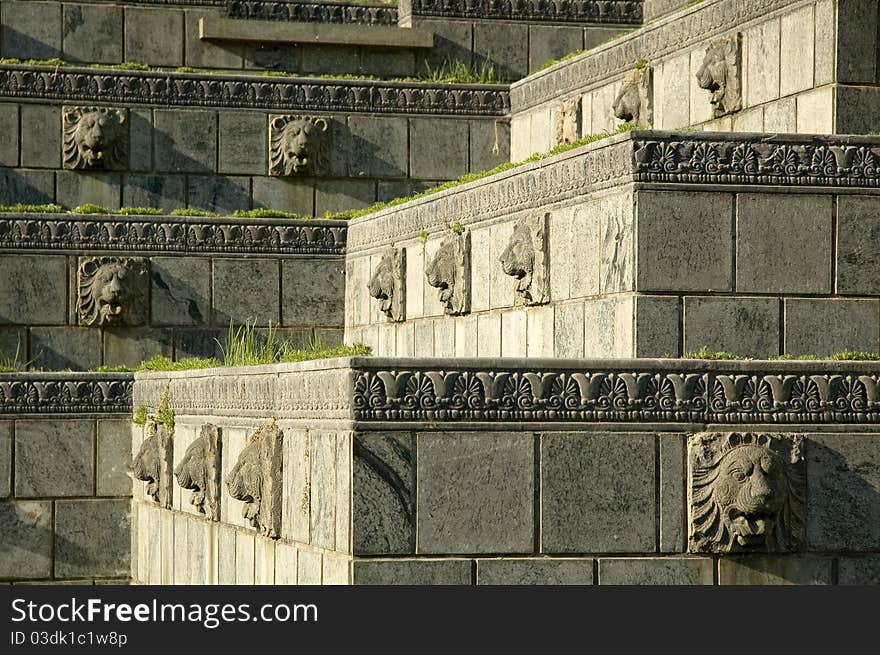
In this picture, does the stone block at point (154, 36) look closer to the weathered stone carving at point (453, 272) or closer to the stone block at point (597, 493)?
the weathered stone carving at point (453, 272)

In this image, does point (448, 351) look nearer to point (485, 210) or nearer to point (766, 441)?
point (485, 210)

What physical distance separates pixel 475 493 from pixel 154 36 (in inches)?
563

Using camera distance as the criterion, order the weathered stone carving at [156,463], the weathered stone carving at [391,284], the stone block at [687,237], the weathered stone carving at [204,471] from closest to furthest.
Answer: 1. the stone block at [687,237]
2. the weathered stone carving at [204,471]
3. the weathered stone carving at [156,463]
4. the weathered stone carving at [391,284]

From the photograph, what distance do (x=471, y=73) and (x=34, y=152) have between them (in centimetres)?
599

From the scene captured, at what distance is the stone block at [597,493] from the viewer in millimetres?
11430

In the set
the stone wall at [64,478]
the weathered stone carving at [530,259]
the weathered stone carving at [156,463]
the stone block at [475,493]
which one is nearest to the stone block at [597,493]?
the stone block at [475,493]

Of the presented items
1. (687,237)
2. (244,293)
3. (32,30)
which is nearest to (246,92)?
(244,293)

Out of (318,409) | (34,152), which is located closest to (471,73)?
(34,152)

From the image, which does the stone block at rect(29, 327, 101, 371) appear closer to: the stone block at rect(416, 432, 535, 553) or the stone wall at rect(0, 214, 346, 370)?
the stone wall at rect(0, 214, 346, 370)

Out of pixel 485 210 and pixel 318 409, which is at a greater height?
pixel 485 210

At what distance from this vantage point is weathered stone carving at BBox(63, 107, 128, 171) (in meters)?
22.3

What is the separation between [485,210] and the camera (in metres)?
16.6

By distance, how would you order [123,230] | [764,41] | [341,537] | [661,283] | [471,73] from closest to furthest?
[341,537], [661,283], [764,41], [123,230], [471,73]

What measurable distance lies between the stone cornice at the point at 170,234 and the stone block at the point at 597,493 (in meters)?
10.7
